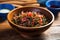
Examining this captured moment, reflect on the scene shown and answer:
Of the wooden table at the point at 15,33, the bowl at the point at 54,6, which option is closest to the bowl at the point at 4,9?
the wooden table at the point at 15,33

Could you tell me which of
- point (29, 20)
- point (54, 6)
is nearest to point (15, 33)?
point (29, 20)

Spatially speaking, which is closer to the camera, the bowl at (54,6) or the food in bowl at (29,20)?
the food in bowl at (29,20)

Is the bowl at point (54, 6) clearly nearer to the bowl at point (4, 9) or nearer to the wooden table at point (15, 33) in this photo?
the wooden table at point (15, 33)

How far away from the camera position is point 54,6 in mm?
1054

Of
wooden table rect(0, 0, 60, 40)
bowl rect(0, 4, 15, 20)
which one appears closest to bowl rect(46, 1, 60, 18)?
wooden table rect(0, 0, 60, 40)

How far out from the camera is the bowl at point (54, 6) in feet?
3.26

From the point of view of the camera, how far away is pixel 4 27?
3.01 feet

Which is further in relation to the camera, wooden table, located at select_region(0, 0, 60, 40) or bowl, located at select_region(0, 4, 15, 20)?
bowl, located at select_region(0, 4, 15, 20)

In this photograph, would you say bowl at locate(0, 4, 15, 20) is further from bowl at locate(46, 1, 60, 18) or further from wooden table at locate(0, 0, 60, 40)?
bowl at locate(46, 1, 60, 18)

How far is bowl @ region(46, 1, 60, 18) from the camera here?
993mm

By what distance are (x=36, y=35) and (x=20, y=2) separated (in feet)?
1.13

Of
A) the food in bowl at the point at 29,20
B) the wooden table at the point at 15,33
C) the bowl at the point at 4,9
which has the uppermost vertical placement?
the bowl at the point at 4,9

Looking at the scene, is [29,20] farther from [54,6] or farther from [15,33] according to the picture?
[54,6]

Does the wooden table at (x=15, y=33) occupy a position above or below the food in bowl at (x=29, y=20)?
below
